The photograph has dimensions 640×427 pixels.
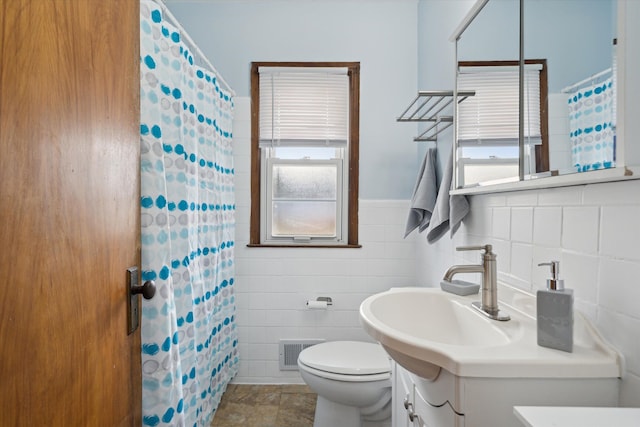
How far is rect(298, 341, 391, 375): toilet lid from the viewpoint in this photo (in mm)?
1573

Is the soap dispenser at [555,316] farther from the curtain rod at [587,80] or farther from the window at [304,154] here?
the window at [304,154]

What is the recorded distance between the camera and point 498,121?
3.89ft

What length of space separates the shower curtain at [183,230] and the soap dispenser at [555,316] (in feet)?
3.34

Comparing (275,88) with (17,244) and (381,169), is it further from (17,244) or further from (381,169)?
(17,244)

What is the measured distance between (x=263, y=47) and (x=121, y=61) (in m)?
1.65

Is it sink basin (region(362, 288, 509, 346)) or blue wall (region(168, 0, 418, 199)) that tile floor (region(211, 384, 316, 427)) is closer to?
sink basin (region(362, 288, 509, 346))

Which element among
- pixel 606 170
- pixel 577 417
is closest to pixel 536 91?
pixel 606 170

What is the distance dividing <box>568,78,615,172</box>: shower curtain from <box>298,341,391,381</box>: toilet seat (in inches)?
46.6

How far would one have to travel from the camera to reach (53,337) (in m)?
0.58

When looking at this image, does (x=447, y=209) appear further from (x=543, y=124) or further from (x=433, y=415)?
(x=433, y=415)

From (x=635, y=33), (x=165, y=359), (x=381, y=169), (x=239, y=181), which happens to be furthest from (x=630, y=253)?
(x=239, y=181)

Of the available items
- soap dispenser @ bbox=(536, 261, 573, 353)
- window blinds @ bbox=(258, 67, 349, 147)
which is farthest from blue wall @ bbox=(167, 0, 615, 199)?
soap dispenser @ bbox=(536, 261, 573, 353)

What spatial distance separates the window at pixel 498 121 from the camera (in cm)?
97

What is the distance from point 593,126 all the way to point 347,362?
134 cm
